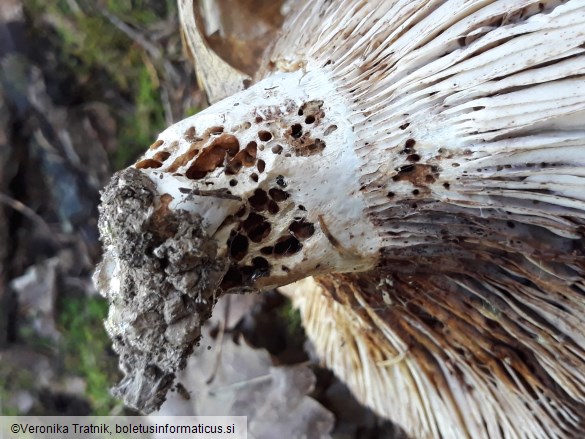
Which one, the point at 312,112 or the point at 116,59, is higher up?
the point at 116,59

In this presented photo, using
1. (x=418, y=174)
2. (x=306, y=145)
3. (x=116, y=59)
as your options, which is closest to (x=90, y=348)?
(x=116, y=59)

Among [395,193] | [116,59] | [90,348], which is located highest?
[116,59]

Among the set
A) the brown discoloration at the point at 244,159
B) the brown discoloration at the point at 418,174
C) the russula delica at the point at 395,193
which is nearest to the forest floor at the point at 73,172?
the russula delica at the point at 395,193

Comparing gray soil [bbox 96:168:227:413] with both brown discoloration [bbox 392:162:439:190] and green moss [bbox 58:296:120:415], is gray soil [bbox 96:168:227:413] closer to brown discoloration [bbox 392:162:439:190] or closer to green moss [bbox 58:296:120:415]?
brown discoloration [bbox 392:162:439:190]

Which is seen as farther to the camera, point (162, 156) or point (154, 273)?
point (162, 156)

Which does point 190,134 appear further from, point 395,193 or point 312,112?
point 395,193

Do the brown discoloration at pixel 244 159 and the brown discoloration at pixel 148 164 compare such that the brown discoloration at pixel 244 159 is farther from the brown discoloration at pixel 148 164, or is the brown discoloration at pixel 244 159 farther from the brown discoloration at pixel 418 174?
the brown discoloration at pixel 418 174
